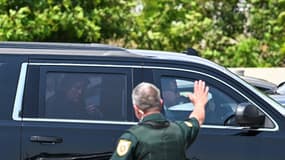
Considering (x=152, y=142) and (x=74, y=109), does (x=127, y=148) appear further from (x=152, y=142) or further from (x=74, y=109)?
(x=74, y=109)

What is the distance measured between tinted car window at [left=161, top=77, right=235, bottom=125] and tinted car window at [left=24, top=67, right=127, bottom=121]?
331 millimetres

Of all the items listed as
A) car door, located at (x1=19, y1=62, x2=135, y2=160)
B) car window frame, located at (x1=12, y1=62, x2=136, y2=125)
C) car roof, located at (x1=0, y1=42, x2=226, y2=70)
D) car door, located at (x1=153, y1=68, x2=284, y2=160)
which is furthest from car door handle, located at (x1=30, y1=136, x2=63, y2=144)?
car door, located at (x1=153, y1=68, x2=284, y2=160)

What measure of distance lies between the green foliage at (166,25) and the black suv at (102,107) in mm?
9264

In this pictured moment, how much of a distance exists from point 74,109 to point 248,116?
4.19ft

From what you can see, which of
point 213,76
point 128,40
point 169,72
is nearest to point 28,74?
point 169,72

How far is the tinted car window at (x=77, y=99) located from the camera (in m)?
5.28

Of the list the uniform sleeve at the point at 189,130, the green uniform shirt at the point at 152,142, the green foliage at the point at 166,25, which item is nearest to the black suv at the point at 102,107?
the uniform sleeve at the point at 189,130

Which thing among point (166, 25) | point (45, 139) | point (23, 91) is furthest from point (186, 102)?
point (166, 25)

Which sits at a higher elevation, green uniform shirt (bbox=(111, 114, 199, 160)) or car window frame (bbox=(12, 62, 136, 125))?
car window frame (bbox=(12, 62, 136, 125))

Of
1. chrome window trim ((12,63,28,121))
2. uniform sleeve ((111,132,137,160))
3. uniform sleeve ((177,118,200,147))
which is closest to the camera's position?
uniform sleeve ((111,132,137,160))

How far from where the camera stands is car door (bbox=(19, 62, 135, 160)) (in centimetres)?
516

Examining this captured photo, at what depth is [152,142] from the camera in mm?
3865

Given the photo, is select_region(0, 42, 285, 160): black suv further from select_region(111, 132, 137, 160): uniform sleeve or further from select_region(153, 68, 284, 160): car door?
select_region(111, 132, 137, 160): uniform sleeve

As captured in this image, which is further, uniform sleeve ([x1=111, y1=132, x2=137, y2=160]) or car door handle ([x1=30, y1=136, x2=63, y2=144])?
car door handle ([x1=30, y1=136, x2=63, y2=144])
